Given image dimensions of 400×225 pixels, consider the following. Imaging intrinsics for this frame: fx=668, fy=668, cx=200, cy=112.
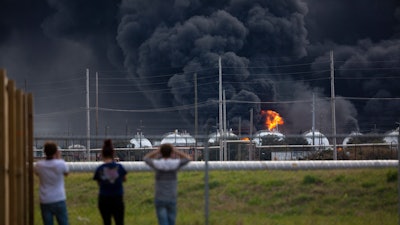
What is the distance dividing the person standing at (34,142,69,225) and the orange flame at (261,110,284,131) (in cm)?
4897

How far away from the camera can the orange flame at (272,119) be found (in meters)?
58.5

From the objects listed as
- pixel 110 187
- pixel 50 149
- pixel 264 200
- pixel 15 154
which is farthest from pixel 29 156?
pixel 264 200

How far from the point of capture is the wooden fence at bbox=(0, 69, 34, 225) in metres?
8.19

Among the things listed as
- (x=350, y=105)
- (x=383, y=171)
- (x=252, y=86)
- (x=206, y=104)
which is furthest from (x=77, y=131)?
(x=383, y=171)

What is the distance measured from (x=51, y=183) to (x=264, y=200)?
429cm

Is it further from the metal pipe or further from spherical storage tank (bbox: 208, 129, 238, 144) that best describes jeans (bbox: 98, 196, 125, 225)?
the metal pipe

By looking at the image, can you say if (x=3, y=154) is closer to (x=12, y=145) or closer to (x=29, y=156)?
(x=12, y=145)

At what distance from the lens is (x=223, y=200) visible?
39.7 feet

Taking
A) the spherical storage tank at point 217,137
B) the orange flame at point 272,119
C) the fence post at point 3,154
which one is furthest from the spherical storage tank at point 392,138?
the orange flame at point 272,119

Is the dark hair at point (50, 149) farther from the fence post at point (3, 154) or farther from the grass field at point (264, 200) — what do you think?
the grass field at point (264, 200)

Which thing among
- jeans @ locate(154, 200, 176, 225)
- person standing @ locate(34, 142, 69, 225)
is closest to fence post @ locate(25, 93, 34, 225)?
person standing @ locate(34, 142, 69, 225)

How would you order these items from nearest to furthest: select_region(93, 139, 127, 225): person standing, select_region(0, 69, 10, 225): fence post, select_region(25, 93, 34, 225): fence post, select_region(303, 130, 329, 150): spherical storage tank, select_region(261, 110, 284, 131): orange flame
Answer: select_region(0, 69, 10, 225): fence post < select_region(93, 139, 127, 225): person standing < select_region(25, 93, 34, 225): fence post < select_region(303, 130, 329, 150): spherical storage tank < select_region(261, 110, 284, 131): orange flame

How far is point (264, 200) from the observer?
1202 centimetres

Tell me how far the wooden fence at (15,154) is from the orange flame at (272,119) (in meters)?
48.5
